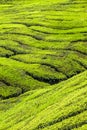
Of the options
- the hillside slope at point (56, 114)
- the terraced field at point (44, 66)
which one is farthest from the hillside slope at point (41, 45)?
the hillside slope at point (56, 114)

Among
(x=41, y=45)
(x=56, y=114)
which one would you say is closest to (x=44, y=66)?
(x=41, y=45)

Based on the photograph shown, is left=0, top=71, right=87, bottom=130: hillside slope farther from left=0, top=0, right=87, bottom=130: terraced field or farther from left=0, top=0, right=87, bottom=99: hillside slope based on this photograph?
left=0, top=0, right=87, bottom=99: hillside slope

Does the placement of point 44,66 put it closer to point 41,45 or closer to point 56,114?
point 41,45

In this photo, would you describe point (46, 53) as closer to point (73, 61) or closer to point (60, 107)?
point (73, 61)

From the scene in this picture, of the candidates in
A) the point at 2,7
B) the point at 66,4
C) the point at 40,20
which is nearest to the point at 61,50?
the point at 40,20

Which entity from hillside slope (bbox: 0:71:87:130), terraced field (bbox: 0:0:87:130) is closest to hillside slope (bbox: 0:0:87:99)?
terraced field (bbox: 0:0:87:130)

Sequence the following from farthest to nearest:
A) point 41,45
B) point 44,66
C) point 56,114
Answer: point 41,45, point 44,66, point 56,114

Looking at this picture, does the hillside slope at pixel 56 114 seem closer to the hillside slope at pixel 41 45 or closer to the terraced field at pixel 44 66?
the terraced field at pixel 44 66

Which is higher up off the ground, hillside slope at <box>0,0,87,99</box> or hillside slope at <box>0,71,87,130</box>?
hillside slope at <box>0,71,87,130</box>
